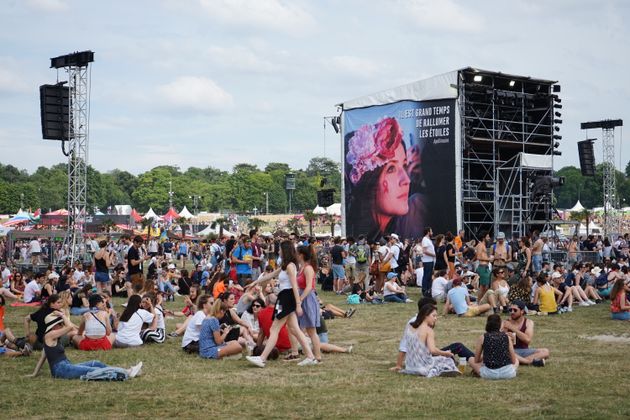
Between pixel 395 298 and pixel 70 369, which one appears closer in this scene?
pixel 70 369

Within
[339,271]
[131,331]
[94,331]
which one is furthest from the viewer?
[339,271]

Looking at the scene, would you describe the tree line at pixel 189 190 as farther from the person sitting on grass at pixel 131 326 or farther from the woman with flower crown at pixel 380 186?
the person sitting on grass at pixel 131 326

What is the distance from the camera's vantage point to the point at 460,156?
100 feet

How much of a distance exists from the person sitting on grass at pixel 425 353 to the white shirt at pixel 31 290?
1256 cm

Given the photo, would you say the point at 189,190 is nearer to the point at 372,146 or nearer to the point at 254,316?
the point at 372,146

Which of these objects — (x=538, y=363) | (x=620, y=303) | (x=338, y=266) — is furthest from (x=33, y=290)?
(x=538, y=363)

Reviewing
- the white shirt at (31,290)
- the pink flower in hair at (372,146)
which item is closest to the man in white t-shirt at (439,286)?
the white shirt at (31,290)

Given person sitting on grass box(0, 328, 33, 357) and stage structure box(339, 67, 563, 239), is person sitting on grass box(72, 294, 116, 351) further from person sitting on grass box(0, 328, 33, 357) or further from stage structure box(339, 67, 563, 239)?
stage structure box(339, 67, 563, 239)

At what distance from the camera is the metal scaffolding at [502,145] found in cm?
3073

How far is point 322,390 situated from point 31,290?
43.1ft

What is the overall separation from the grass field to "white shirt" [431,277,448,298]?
20.2 feet

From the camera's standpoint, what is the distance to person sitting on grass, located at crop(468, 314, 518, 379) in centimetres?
911

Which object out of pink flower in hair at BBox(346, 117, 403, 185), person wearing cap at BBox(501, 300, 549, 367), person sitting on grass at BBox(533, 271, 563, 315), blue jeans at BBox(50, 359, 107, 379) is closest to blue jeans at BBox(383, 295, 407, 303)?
person sitting on grass at BBox(533, 271, 563, 315)

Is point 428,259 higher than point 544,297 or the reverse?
higher
